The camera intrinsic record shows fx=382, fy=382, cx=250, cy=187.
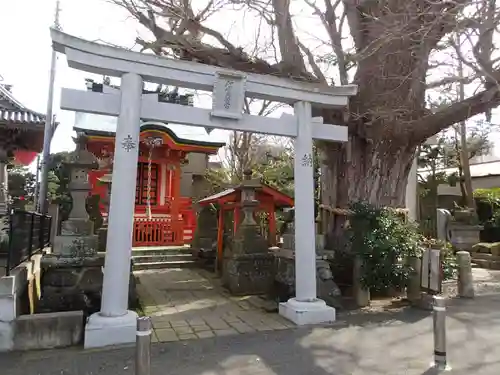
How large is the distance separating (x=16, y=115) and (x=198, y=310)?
6804 millimetres

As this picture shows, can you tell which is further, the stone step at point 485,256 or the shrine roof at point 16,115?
the stone step at point 485,256

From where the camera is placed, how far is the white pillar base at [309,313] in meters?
6.17

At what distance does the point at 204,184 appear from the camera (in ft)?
77.7

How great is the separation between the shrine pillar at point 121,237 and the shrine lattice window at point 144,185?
34.4ft

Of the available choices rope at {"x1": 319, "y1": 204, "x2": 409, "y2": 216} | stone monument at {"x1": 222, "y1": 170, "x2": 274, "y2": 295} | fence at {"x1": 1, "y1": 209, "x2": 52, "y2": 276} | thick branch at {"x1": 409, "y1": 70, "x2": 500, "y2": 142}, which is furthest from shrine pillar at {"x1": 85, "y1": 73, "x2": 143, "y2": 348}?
thick branch at {"x1": 409, "y1": 70, "x2": 500, "y2": 142}

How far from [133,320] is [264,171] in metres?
14.8

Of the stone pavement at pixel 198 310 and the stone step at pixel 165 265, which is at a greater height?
the stone step at pixel 165 265

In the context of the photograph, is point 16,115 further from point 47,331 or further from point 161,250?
point 47,331

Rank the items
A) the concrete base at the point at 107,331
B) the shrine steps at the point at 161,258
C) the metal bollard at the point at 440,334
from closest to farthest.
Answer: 1. the metal bollard at the point at 440,334
2. the concrete base at the point at 107,331
3. the shrine steps at the point at 161,258

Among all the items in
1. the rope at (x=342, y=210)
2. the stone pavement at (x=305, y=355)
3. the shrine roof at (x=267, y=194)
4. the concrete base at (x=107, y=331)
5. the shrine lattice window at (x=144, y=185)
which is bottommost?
the stone pavement at (x=305, y=355)

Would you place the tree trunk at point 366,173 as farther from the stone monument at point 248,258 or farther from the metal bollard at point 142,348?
the metal bollard at point 142,348

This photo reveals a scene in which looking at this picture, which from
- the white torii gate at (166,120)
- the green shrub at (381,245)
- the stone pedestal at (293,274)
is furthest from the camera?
the stone pedestal at (293,274)

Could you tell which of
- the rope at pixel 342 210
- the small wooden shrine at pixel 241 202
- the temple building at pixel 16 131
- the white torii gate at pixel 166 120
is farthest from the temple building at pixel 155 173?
the white torii gate at pixel 166 120

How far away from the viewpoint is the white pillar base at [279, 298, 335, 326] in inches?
243
